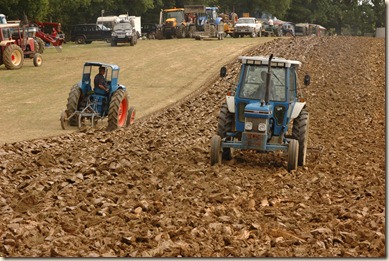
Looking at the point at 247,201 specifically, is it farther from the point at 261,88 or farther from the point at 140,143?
the point at 140,143

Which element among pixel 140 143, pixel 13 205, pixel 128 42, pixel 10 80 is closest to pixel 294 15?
pixel 128 42

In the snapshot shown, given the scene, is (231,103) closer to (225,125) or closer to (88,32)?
(225,125)

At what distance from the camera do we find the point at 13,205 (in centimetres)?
1080

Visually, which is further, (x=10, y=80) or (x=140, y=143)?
(x=10, y=80)

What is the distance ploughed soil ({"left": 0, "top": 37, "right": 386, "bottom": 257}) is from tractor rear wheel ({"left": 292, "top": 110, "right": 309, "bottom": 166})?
29cm

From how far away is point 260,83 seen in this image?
46.8ft

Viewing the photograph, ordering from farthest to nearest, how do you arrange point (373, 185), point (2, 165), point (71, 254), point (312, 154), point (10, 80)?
1. point (10, 80)
2. point (312, 154)
3. point (2, 165)
4. point (373, 185)
5. point (71, 254)

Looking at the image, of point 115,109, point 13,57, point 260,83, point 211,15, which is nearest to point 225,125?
point 260,83

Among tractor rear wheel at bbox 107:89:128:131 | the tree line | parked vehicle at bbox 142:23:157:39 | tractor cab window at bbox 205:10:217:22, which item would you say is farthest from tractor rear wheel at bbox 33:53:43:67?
parked vehicle at bbox 142:23:157:39

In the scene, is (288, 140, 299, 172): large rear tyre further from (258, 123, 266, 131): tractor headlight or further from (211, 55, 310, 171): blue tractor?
(258, 123, 266, 131): tractor headlight

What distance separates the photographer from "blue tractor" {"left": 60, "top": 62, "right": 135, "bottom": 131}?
18.6 metres

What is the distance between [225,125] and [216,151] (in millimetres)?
865

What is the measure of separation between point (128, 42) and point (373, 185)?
37.8 m

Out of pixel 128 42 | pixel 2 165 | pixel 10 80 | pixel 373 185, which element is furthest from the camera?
pixel 128 42
